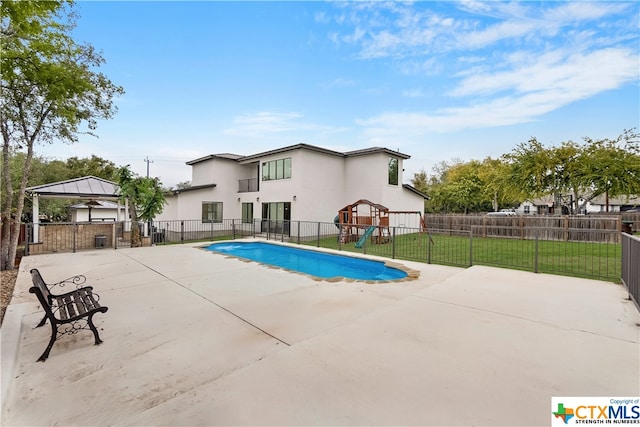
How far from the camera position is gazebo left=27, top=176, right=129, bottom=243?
12.6 m

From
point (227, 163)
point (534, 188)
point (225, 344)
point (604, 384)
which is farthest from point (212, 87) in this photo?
point (534, 188)

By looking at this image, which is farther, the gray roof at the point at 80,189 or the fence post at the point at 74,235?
the gray roof at the point at 80,189

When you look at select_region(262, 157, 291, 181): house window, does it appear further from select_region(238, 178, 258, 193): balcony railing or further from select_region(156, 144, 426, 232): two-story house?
select_region(238, 178, 258, 193): balcony railing

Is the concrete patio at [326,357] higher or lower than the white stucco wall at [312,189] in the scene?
lower

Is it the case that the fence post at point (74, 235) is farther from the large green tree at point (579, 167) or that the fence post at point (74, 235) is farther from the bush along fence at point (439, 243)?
the large green tree at point (579, 167)

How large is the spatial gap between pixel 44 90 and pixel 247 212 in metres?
14.5

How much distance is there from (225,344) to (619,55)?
55.0 ft

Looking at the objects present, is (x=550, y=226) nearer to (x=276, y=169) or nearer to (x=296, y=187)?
(x=296, y=187)

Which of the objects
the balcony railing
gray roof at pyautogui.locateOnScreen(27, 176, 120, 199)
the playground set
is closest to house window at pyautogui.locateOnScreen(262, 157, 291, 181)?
the balcony railing

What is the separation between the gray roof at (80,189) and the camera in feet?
42.1

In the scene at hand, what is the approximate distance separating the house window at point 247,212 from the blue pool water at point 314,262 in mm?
5989

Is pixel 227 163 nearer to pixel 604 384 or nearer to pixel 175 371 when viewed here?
pixel 175 371

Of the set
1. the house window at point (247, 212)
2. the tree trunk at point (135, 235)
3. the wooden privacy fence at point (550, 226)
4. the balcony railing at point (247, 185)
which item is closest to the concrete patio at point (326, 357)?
the wooden privacy fence at point (550, 226)

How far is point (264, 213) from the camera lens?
20328 mm
